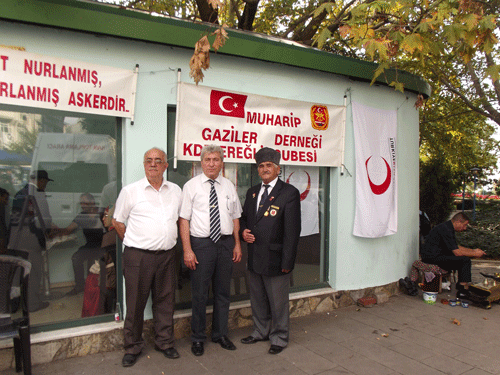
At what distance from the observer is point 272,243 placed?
4094 millimetres

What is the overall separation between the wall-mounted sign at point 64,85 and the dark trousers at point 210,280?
1.63m

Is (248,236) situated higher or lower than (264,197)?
lower

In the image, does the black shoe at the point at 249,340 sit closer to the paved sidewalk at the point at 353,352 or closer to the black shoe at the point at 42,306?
the paved sidewalk at the point at 353,352

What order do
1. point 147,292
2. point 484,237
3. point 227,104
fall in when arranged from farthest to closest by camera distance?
point 484,237 → point 227,104 → point 147,292

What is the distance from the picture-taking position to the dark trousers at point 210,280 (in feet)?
13.0

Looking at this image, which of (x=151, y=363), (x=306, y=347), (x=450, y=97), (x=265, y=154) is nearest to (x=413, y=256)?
(x=306, y=347)

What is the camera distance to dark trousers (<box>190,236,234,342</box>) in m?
3.95

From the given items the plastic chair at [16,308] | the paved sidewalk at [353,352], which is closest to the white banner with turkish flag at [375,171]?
the paved sidewalk at [353,352]

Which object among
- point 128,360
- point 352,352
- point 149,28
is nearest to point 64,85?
point 149,28

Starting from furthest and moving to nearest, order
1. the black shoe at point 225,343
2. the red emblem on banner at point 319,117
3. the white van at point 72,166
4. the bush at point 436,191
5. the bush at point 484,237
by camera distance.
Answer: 1. the bush at point 436,191
2. the bush at point 484,237
3. the red emblem on banner at point 319,117
4. the black shoe at point 225,343
5. the white van at point 72,166

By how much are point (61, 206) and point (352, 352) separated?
343cm

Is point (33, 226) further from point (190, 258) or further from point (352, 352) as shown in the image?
point (352, 352)

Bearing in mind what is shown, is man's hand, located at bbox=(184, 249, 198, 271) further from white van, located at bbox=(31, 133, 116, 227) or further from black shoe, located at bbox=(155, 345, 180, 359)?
white van, located at bbox=(31, 133, 116, 227)

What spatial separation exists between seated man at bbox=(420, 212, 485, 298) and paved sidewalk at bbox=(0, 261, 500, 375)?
1.00 meters
